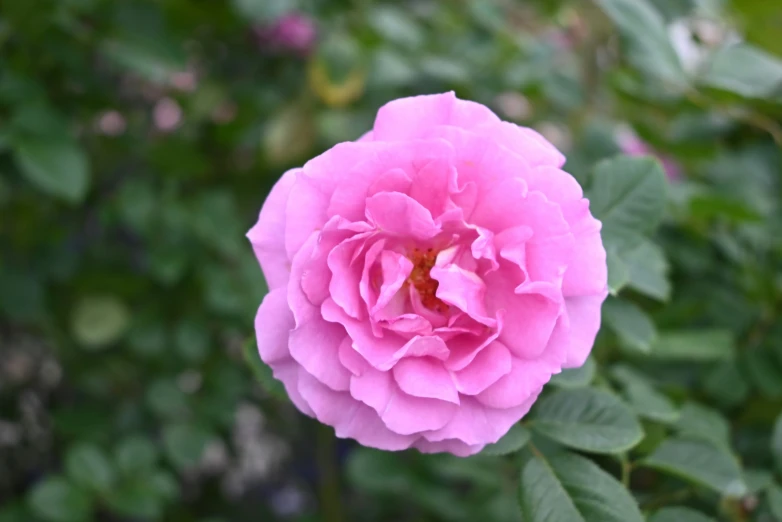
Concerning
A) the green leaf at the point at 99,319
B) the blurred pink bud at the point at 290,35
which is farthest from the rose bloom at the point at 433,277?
the blurred pink bud at the point at 290,35

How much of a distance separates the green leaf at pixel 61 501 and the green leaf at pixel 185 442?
0.15 meters

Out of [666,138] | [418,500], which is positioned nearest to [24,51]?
[418,500]

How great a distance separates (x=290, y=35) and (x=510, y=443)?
1.10 metres

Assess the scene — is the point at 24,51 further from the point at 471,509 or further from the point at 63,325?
the point at 471,509

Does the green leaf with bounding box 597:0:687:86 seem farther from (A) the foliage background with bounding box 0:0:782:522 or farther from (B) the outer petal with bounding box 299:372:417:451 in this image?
(B) the outer petal with bounding box 299:372:417:451

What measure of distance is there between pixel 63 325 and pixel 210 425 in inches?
17.2

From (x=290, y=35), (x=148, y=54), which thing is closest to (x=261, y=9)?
(x=148, y=54)

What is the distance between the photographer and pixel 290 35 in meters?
1.41

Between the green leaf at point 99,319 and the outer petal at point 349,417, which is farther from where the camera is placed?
the green leaf at point 99,319

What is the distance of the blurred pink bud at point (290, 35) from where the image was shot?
1385 mm

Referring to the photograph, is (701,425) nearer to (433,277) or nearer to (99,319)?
(433,277)

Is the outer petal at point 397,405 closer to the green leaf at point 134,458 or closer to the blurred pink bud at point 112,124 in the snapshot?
the green leaf at point 134,458

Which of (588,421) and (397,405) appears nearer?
(397,405)

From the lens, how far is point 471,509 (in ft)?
Answer: 3.70
